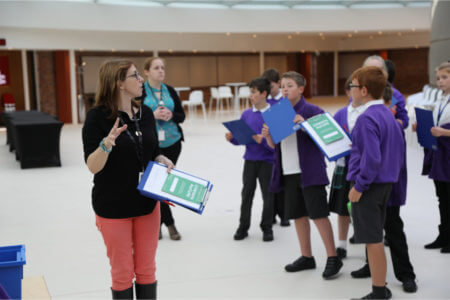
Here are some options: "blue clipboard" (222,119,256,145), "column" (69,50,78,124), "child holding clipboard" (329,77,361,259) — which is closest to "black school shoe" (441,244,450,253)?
"child holding clipboard" (329,77,361,259)

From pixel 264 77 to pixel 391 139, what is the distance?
205cm

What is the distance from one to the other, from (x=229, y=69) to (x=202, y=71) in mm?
1522

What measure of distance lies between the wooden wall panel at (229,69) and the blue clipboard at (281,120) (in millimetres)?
21109

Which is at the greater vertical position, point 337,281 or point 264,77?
point 264,77

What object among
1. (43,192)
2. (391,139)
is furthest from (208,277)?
(43,192)

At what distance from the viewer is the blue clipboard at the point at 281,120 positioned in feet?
12.8

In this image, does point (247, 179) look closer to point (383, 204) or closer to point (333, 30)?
point (383, 204)

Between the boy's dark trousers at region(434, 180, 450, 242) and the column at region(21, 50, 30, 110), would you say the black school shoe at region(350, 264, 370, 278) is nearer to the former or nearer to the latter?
the boy's dark trousers at region(434, 180, 450, 242)

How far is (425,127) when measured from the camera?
14.6 feet

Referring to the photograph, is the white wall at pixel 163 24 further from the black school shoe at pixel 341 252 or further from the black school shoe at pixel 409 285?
the black school shoe at pixel 409 285

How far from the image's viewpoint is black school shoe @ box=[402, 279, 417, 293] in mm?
3672

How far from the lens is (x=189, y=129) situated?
15.7 m

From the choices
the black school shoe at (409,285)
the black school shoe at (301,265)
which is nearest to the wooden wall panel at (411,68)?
the black school shoe at (301,265)

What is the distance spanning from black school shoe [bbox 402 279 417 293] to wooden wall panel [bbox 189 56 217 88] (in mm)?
20805
